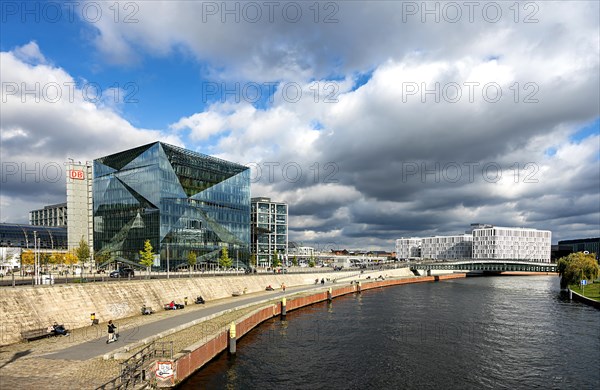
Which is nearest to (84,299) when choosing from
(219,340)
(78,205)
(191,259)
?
(219,340)

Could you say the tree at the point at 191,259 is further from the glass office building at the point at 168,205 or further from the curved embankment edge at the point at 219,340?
the curved embankment edge at the point at 219,340

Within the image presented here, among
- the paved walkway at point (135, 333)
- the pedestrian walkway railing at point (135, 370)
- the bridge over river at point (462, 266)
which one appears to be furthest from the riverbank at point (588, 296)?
the bridge over river at point (462, 266)

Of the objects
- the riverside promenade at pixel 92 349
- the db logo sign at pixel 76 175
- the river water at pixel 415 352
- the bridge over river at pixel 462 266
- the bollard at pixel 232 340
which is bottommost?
the bridge over river at pixel 462 266

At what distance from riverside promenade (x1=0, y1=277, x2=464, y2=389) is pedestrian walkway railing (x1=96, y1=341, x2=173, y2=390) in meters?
0.94

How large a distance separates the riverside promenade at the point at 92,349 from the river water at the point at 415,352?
14.3 ft

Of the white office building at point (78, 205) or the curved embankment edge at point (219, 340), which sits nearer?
the curved embankment edge at point (219, 340)

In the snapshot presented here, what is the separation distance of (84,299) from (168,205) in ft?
192

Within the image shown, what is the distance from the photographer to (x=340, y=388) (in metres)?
31.5

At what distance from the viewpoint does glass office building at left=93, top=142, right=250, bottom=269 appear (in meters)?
101

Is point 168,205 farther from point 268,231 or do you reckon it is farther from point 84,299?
point 268,231

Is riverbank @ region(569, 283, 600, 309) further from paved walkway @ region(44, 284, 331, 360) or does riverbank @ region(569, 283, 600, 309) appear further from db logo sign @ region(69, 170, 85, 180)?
db logo sign @ region(69, 170, 85, 180)

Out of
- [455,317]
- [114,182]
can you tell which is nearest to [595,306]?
[455,317]

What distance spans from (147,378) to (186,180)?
8536 centimetres

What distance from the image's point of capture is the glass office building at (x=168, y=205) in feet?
330
